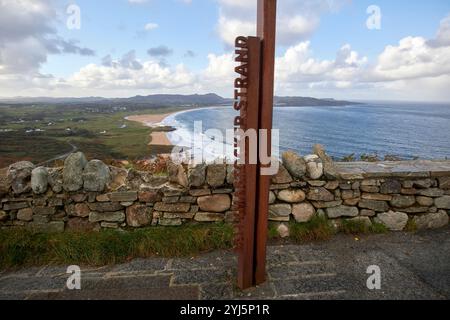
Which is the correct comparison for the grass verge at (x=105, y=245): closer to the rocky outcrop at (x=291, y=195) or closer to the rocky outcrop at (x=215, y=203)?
the rocky outcrop at (x=215, y=203)

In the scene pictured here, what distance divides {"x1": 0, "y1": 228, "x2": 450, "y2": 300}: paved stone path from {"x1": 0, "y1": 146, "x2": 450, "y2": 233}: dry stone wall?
0.61 m

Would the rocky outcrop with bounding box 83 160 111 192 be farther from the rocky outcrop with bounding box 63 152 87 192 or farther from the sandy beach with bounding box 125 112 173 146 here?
the sandy beach with bounding box 125 112 173 146

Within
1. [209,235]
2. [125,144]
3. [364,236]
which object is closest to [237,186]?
[209,235]

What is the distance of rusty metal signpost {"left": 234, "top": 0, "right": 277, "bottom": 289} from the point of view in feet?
10.2

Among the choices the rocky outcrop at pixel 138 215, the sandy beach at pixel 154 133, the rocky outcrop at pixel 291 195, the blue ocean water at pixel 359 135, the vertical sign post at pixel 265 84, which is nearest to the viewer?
the vertical sign post at pixel 265 84

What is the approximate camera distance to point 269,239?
4723 millimetres

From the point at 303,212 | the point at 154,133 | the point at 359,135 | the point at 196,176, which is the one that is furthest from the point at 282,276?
the point at 359,135

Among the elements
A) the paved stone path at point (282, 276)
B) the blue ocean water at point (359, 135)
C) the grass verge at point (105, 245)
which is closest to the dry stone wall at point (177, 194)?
the grass verge at point (105, 245)

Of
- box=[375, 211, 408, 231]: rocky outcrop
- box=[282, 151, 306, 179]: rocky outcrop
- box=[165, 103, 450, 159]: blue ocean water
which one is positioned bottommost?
box=[165, 103, 450, 159]: blue ocean water

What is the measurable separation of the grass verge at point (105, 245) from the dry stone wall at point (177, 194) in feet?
0.60

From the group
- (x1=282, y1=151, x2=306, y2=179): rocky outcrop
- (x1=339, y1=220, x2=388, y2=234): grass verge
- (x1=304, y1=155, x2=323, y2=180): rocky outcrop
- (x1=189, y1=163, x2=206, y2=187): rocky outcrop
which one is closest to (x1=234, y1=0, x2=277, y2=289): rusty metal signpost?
(x1=189, y1=163, x2=206, y2=187): rocky outcrop

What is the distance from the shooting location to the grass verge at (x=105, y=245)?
4.20 m

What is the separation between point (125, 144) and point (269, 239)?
2265 centimetres
